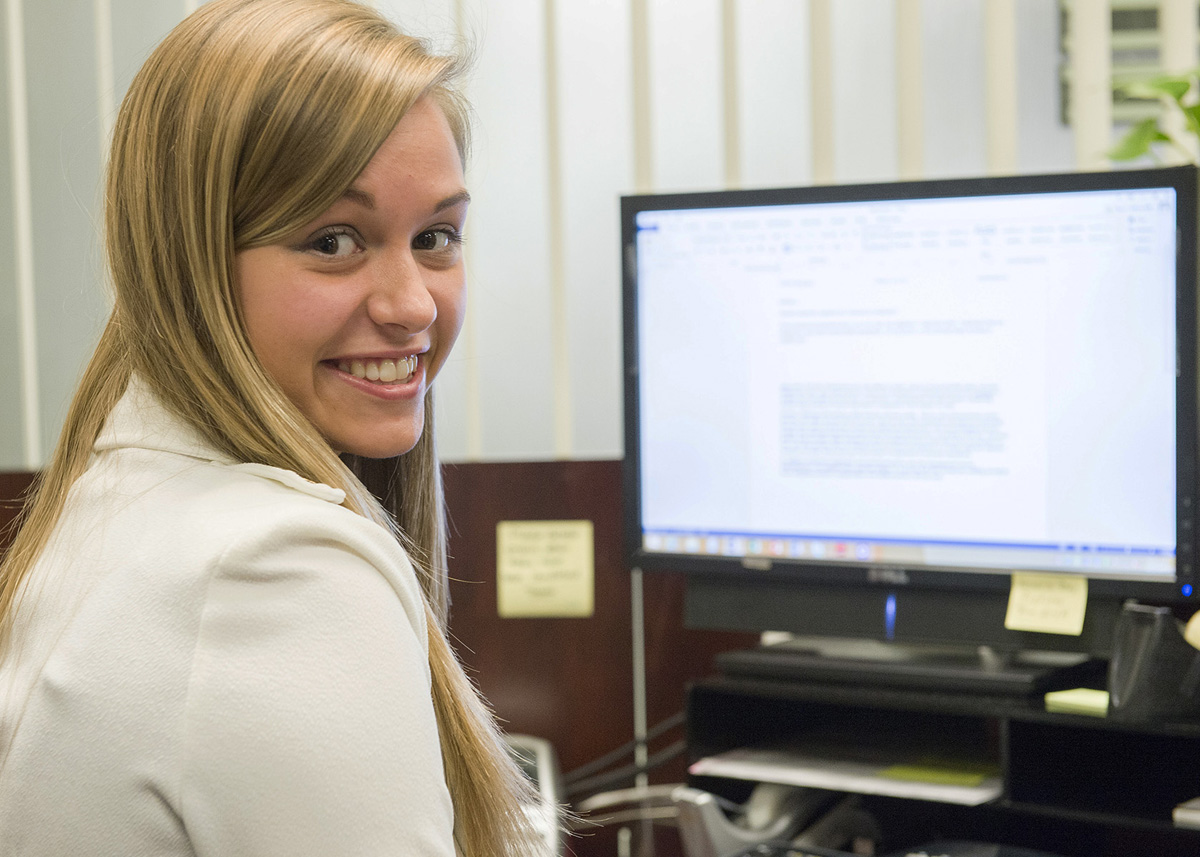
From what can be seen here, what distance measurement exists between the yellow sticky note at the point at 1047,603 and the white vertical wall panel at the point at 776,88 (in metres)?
0.54

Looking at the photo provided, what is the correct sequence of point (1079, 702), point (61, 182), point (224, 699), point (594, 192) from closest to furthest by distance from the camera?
point (224, 699)
point (1079, 702)
point (594, 192)
point (61, 182)

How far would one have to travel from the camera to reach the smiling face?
67cm

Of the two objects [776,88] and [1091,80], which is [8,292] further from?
[1091,80]

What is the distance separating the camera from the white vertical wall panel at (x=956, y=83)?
4.42 ft

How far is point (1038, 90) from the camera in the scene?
1338 mm

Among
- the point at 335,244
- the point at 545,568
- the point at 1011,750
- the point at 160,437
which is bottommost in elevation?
the point at 1011,750

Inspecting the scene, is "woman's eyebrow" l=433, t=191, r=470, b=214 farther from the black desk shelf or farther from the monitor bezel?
the black desk shelf

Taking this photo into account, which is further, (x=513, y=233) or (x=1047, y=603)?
(x=513, y=233)

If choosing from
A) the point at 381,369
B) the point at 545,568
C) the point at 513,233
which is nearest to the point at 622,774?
the point at 545,568

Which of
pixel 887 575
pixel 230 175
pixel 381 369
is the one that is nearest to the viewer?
pixel 230 175

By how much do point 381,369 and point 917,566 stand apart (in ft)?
1.97

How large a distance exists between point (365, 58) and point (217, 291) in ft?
0.50

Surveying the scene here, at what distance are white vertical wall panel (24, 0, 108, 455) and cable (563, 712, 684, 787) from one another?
0.79 m

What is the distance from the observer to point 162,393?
0.67m
